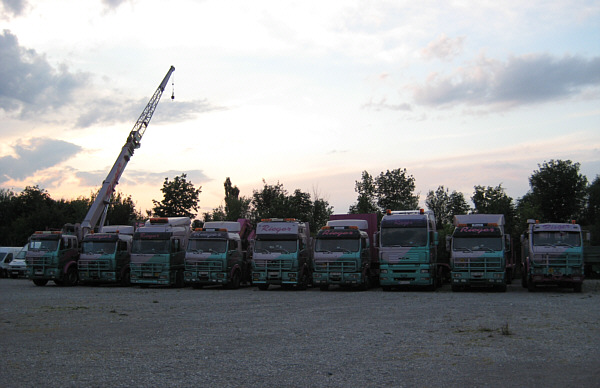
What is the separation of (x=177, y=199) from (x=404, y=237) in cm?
4607

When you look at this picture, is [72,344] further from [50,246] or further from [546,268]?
[50,246]

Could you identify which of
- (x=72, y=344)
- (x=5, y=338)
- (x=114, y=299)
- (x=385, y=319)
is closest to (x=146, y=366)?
(x=72, y=344)

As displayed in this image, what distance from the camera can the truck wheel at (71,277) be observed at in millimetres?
30998

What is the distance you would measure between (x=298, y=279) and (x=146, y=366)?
1806 cm

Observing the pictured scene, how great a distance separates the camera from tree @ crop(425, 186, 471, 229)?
259 ft

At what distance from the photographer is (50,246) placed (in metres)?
30.9

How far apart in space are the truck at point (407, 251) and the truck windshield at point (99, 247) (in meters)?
14.6

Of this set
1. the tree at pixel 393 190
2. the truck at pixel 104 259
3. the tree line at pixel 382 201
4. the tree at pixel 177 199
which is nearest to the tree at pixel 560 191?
the tree line at pixel 382 201

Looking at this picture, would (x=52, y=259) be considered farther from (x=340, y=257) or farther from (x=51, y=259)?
(x=340, y=257)

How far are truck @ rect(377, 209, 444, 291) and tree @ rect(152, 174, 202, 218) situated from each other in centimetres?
4445

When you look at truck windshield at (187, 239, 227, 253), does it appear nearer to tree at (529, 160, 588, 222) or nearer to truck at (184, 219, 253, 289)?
truck at (184, 219, 253, 289)

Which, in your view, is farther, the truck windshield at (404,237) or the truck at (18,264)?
the truck at (18,264)

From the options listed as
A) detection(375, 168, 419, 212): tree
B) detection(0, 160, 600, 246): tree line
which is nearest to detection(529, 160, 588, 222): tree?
detection(0, 160, 600, 246): tree line

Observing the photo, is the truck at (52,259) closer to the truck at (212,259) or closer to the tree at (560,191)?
the truck at (212,259)
